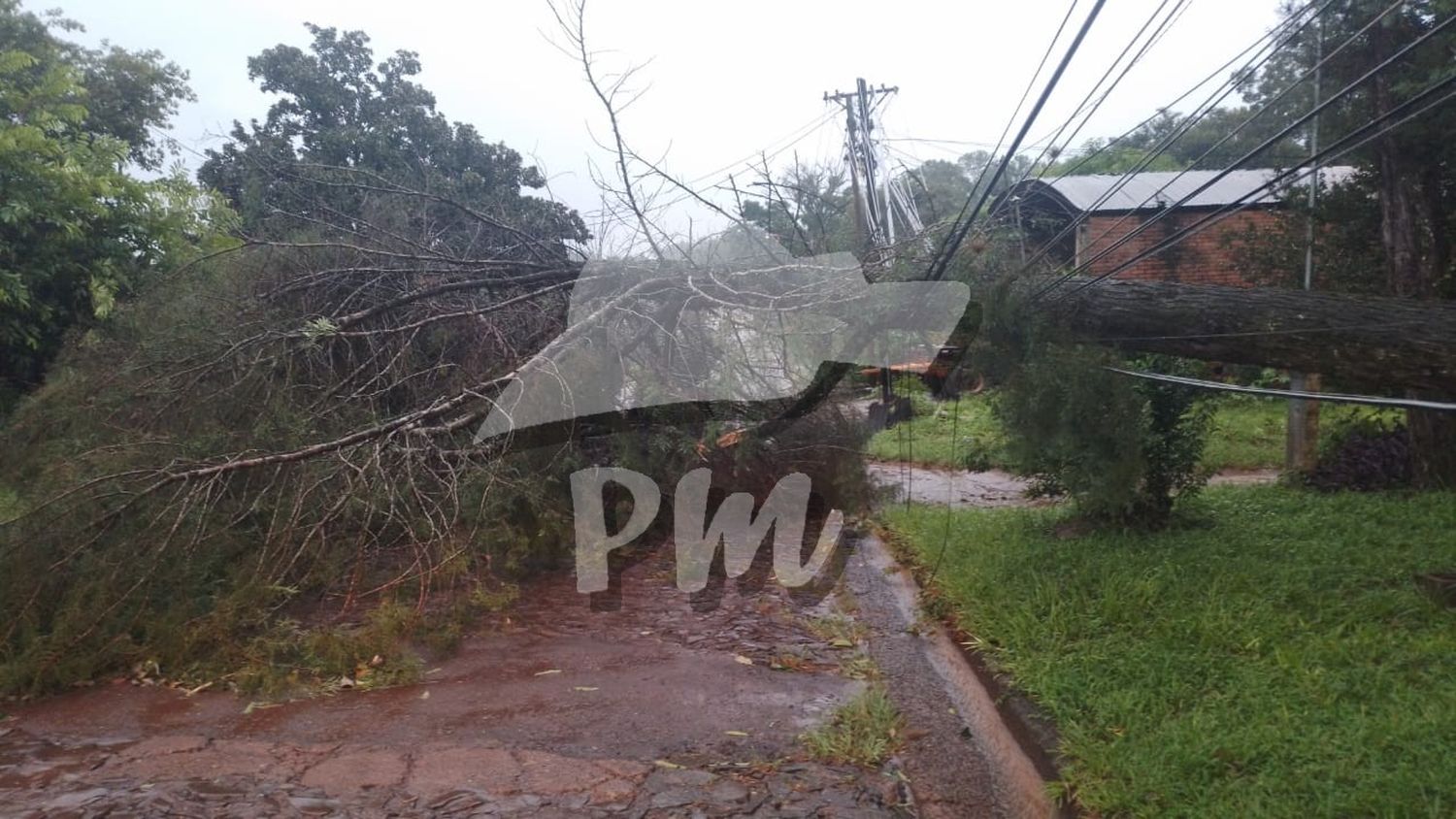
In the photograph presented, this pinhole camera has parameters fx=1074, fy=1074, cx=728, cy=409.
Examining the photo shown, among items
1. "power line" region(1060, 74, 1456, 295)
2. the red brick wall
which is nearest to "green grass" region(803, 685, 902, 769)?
"power line" region(1060, 74, 1456, 295)

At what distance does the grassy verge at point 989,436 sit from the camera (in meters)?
8.87

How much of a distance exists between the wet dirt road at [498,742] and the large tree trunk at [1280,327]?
2463mm

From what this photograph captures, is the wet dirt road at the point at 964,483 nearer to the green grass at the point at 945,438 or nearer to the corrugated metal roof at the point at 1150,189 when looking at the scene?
the green grass at the point at 945,438

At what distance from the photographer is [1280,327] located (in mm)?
5566

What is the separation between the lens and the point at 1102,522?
7.46m

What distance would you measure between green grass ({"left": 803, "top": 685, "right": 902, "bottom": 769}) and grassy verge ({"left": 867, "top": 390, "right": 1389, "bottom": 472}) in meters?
2.72

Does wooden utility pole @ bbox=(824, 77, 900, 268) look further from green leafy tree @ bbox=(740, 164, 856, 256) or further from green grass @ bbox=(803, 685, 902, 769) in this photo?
green grass @ bbox=(803, 685, 902, 769)

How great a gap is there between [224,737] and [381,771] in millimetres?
905

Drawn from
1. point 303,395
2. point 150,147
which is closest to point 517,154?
point 150,147

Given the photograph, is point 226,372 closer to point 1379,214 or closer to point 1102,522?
point 1102,522

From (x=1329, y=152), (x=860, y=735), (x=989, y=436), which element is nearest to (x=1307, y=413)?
(x=989, y=436)

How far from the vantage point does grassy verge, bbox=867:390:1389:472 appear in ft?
29.1

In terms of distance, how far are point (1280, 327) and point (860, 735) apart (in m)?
3.09

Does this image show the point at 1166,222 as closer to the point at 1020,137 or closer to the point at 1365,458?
the point at 1365,458
